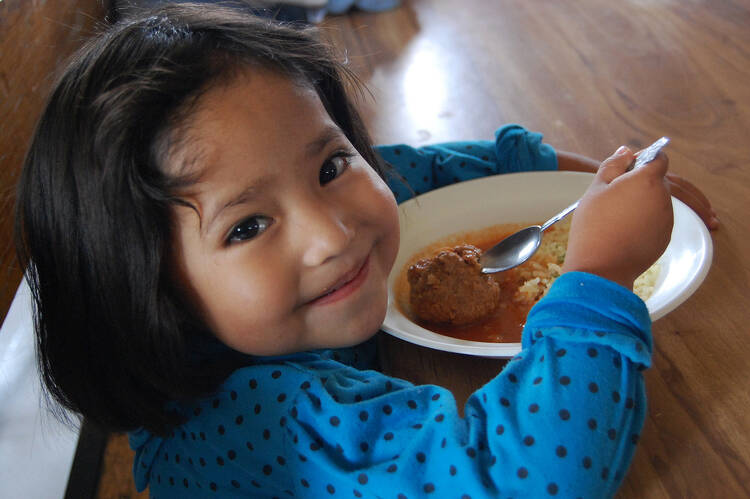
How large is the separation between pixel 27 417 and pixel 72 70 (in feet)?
2.32

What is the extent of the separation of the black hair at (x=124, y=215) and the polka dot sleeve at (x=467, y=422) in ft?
0.27

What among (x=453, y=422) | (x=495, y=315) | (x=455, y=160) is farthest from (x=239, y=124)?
(x=455, y=160)

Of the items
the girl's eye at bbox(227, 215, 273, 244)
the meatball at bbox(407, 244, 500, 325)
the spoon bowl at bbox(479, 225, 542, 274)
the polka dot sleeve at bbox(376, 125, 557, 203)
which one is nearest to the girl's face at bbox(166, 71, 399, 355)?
the girl's eye at bbox(227, 215, 273, 244)

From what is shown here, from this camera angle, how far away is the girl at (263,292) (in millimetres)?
652

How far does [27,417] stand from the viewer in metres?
1.18

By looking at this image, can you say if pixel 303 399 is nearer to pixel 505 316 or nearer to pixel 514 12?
pixel 505 316

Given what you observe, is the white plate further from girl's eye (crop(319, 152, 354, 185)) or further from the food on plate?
girl's eye (crop(319, 152, 354, 185))

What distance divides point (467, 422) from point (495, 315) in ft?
0.97

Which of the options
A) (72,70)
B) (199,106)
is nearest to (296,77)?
(199,106)

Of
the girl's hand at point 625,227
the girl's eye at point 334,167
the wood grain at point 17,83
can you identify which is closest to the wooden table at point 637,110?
the girl's hand at point 625,227

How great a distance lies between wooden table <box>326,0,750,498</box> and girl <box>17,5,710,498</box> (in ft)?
0.32

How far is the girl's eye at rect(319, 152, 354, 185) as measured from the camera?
0.77 metres

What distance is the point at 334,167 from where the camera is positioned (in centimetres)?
78

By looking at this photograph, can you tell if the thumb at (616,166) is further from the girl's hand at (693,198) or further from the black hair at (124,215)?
the black hair at (124,215)
